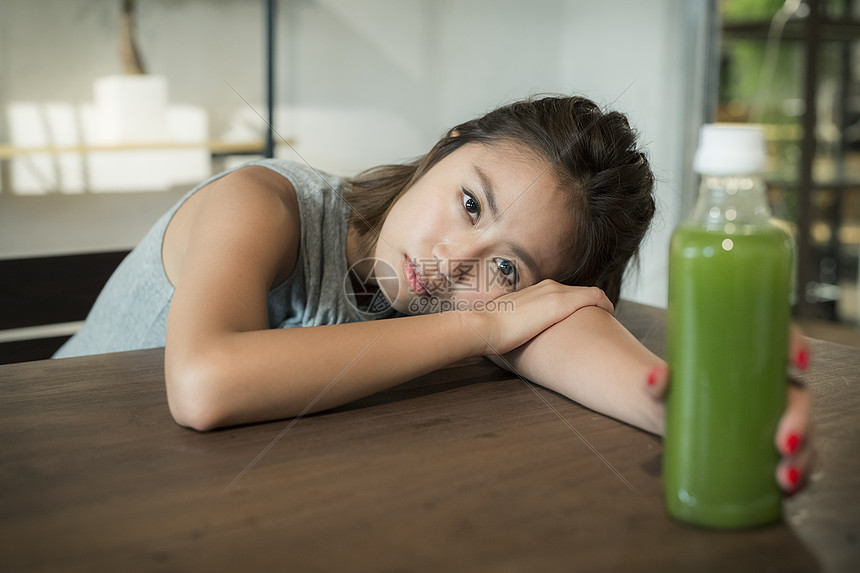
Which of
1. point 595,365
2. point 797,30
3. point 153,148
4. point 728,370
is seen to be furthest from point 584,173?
point 797,30

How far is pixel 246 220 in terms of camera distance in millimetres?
896

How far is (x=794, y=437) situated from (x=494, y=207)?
59 centimetres

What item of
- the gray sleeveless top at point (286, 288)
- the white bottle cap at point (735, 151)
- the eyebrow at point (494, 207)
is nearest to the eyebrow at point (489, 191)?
the eyebrow at point (494, 207)

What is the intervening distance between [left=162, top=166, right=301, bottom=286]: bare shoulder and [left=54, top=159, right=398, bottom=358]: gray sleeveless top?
0.03 metres

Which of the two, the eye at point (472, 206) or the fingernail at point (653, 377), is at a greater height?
the eye at point (472, 206)

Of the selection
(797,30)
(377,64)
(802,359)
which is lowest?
(802,359)

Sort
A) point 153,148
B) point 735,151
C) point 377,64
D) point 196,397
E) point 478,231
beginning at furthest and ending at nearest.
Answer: point 377,64 → point 153,148 → point 478,231 → point 196,397 → point 735,151

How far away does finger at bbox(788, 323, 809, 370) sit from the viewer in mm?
474

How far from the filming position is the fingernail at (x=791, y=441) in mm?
464

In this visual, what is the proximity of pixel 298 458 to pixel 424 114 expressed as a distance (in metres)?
3.09

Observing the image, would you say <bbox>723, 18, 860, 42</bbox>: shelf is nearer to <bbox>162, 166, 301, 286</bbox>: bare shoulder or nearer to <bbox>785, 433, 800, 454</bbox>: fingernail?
<bbox>162, 166, 301, 286</bbox>: bare shoulder

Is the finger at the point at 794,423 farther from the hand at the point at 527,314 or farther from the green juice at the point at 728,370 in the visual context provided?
the hand at the point at 527,314

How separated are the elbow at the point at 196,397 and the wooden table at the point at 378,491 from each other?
14 millimetres

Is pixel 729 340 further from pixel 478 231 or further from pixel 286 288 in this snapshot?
Result: pixel 286 288
